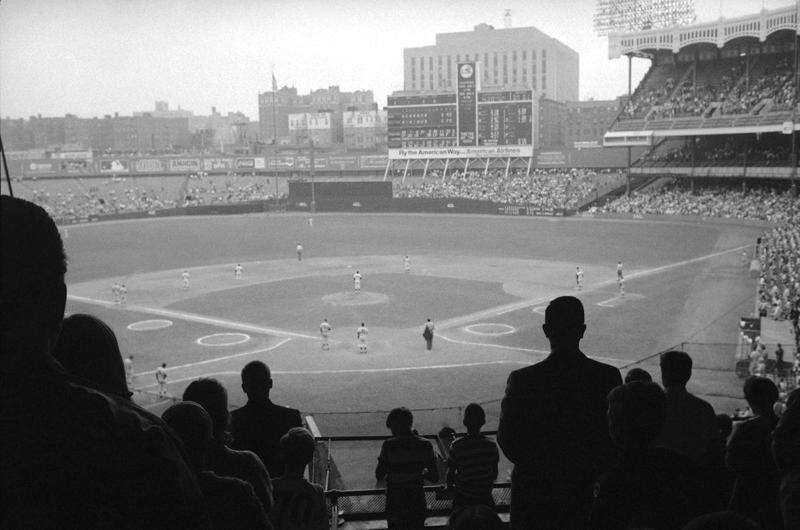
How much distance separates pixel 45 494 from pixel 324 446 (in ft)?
22.2

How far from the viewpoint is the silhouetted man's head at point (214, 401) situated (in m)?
4.04

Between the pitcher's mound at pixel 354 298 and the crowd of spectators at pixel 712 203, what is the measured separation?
30.9m

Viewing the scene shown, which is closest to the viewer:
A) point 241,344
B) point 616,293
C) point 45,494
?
point 45,494

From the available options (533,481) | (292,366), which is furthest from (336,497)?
(292,366)

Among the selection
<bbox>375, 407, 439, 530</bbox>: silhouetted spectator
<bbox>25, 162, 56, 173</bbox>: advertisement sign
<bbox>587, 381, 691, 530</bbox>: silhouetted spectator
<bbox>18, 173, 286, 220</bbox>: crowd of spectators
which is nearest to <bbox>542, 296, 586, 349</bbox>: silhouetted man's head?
<bbox>587, 381, 691, 530</bbox>: silhouetted spectator

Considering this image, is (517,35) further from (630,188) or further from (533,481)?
(533,481)

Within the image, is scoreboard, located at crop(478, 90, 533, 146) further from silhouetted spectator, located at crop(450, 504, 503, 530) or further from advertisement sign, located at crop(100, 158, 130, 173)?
silhouetted spectator, located at crop(450, 504, 503, 530)

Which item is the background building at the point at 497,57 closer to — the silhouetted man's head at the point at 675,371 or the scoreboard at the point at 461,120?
the scoreboard at the point at 461,120

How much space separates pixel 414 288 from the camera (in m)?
40.1

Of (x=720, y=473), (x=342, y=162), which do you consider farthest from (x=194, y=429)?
(x=342, y=162)

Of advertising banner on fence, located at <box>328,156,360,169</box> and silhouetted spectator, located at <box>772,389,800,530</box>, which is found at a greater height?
advertising banner on fence, located at <box>328,156,360,169</box>

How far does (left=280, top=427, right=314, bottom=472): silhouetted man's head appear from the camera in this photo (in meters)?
4.35

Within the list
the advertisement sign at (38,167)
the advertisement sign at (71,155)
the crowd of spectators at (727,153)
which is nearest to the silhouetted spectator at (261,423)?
the crowd of spectators at (727,153)

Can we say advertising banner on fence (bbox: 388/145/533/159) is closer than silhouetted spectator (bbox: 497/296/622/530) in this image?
No
